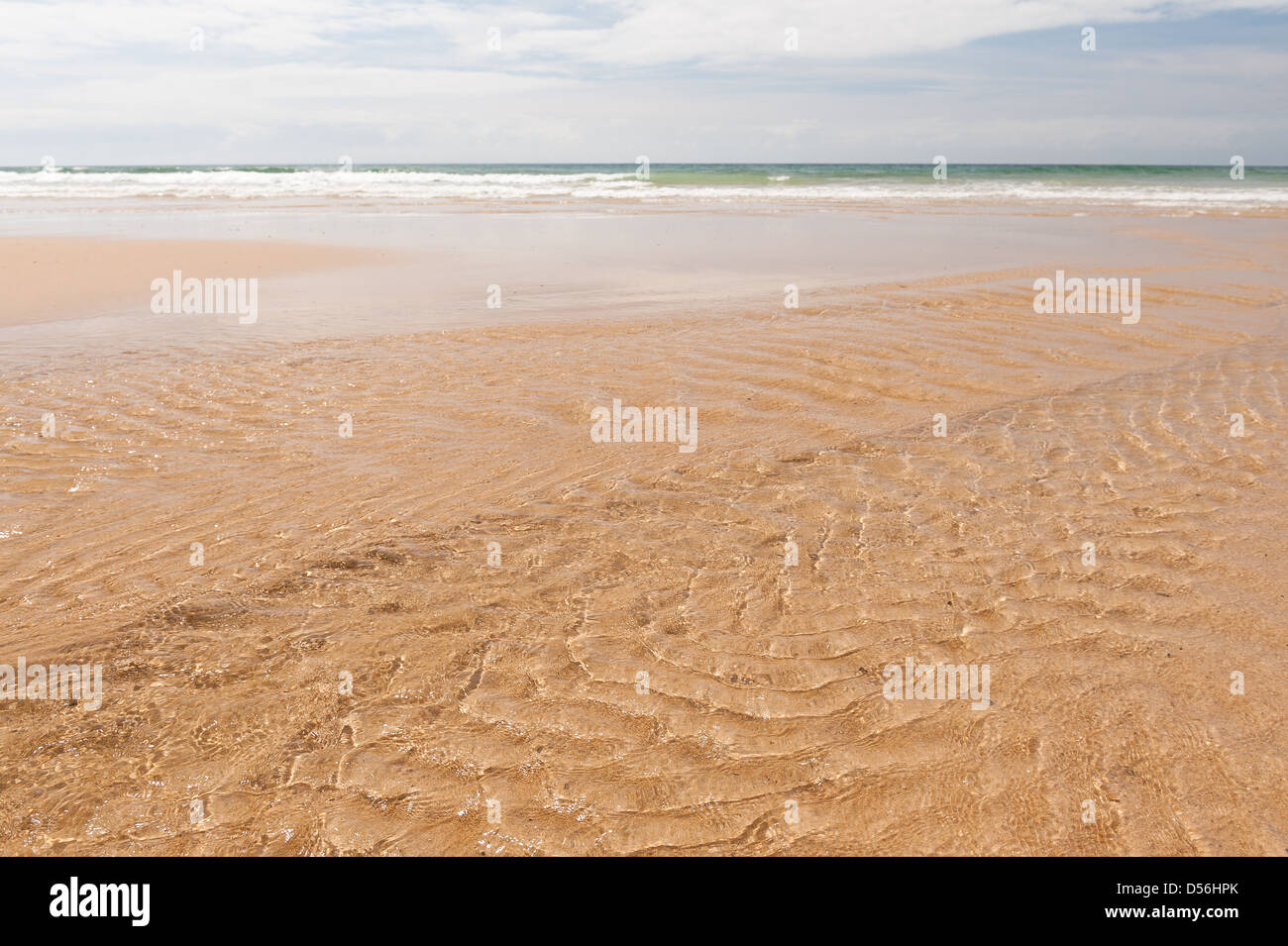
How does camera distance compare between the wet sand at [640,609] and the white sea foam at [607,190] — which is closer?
the wet sand at [640,609]

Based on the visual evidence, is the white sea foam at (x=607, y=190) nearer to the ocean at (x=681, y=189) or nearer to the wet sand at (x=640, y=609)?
the ocean at (x=681, y=189)

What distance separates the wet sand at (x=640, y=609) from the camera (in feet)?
7.93

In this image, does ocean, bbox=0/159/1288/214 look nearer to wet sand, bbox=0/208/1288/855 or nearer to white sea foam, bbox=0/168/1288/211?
white sea foam, bbox=0/168/1288/211

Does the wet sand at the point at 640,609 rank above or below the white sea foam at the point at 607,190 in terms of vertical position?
below

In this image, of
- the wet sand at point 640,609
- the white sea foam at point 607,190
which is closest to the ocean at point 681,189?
the white sea foam at point 607,190

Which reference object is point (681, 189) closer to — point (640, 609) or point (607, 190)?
point (607, 190)

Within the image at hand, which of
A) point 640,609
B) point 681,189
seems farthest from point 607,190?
point 640,609

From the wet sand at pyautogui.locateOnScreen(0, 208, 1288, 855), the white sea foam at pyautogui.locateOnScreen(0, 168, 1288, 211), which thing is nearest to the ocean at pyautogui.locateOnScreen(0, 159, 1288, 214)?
the white sea foam at pyautogui.locateOnScreen(0, 168, 1288, 211)

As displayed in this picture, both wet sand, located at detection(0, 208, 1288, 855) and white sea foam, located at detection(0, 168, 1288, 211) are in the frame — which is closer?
wet sand, located at detection(0, 208, 1288, 855)

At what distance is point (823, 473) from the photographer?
15.7 feet

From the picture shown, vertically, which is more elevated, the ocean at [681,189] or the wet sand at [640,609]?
the ocean at [681,189]

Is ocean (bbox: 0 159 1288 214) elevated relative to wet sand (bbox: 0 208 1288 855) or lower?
elevated

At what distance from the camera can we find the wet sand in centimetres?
242
